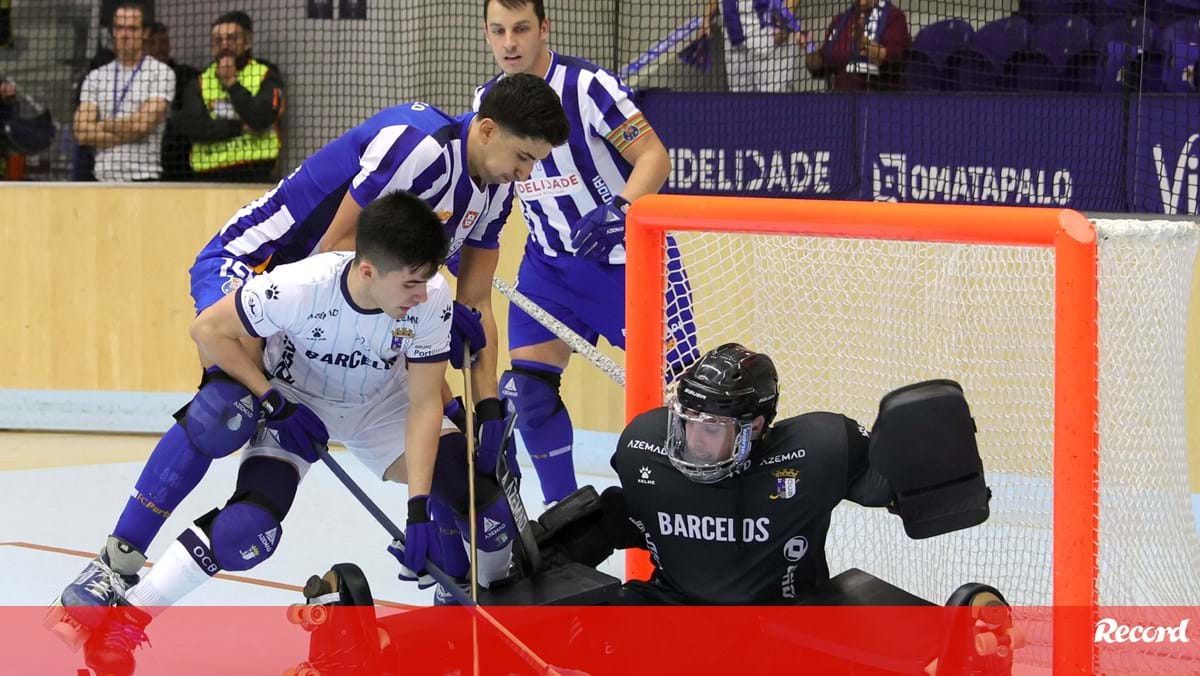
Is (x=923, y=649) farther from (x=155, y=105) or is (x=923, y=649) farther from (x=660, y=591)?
(x=155, y=105)

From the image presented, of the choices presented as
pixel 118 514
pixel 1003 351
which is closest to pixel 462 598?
pixel 1003 351

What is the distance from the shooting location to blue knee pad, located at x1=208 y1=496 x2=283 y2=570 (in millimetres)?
3059

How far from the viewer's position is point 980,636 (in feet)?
8.71

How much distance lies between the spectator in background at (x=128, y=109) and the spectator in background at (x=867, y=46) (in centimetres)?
265

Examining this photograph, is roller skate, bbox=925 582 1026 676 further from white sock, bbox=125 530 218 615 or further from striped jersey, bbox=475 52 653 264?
striped jersey, bbox=475 52 653 264

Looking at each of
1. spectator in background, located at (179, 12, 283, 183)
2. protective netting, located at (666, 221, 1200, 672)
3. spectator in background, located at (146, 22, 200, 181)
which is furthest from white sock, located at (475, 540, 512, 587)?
spectator in background, located at (146, 22, 200, 181)

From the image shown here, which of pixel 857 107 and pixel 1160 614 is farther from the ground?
pixel 857 107

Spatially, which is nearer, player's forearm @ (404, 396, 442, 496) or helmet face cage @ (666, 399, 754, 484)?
helmet face cage @ (666, 399, 754, 484)

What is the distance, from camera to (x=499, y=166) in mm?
3229

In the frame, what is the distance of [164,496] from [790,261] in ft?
5.83

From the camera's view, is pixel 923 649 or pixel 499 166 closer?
pixel 923 649

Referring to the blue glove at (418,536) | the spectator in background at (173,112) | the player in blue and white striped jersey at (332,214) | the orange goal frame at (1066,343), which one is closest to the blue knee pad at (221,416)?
the player in blue and white striped jersey at (332,214)

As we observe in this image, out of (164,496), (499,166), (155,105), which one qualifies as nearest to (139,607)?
(164,496)

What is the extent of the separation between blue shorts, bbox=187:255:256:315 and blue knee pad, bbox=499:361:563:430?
1.08 meters
